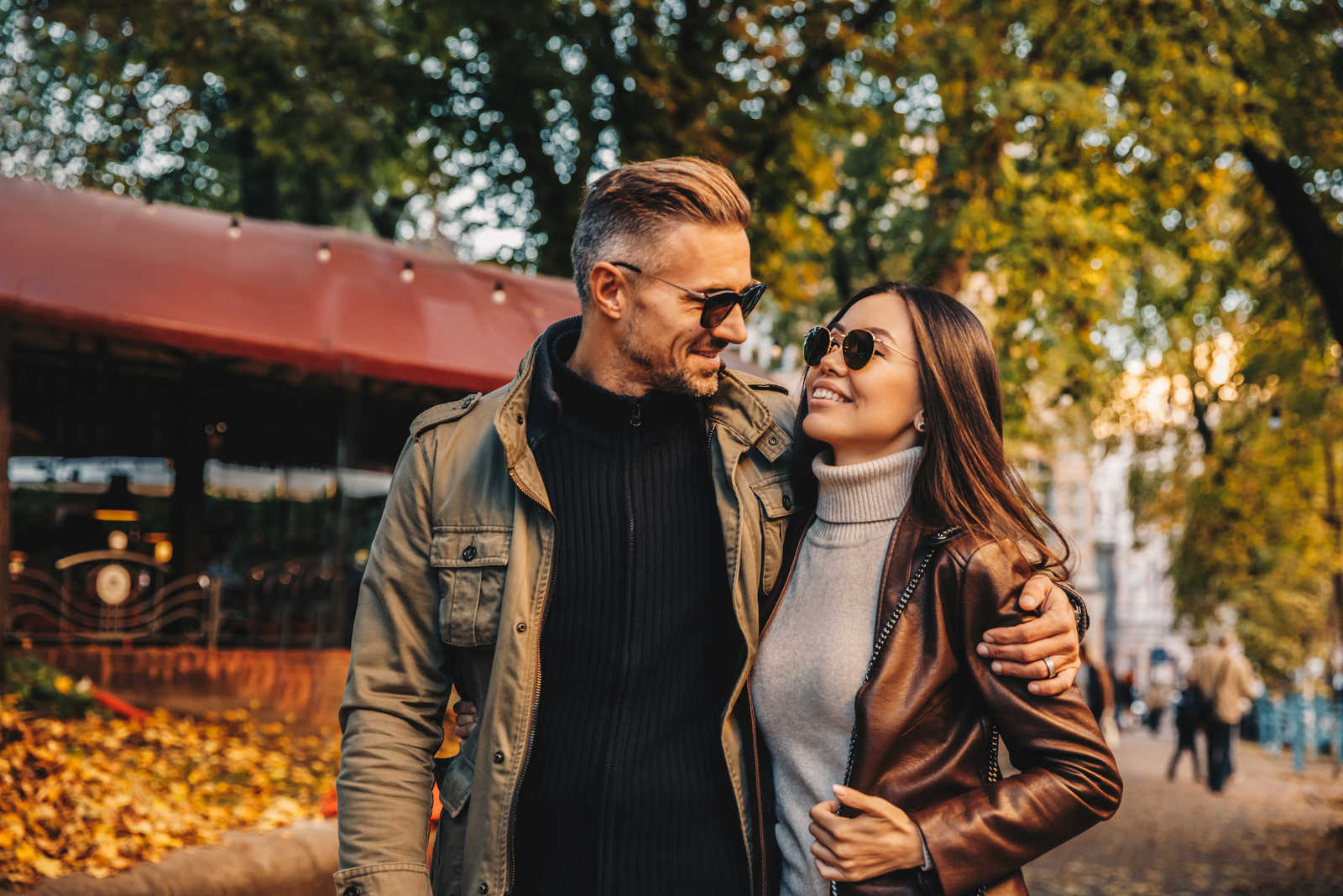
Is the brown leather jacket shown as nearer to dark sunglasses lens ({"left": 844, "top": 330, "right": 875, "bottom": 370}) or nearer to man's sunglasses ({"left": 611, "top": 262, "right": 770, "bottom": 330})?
dark sunglasses lens ({"left": 844, "top": 330, "right": 875, "bottom": 370})

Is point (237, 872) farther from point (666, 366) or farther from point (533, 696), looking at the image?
point (666, 366)

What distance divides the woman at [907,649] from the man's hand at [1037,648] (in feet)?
0.10

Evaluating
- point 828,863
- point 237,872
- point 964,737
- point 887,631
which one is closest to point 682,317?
point 887,631

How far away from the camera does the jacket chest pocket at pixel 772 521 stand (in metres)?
2.49

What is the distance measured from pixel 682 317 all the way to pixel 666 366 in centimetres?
11

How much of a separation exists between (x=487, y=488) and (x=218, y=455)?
48.1 ft

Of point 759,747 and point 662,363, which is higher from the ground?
point 662,363

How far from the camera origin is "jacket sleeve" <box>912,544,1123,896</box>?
202 centimetres

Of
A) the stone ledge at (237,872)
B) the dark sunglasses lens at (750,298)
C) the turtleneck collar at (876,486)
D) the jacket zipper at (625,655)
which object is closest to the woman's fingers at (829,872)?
the jacket zipper at (625,655)

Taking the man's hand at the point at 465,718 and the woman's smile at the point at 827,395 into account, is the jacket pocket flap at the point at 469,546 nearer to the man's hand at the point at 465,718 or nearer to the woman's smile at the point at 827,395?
the man's hand at the point at 465,718

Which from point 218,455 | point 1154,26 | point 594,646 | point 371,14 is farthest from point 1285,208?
point 218,455

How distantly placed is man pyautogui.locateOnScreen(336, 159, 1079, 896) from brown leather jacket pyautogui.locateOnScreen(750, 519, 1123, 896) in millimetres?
69

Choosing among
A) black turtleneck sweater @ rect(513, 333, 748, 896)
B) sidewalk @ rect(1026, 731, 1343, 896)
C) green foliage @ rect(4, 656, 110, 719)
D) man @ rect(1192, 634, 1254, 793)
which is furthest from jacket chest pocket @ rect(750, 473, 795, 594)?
man @ rect(1192, 634, 1254, 793)

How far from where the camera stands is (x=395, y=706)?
226 cm
